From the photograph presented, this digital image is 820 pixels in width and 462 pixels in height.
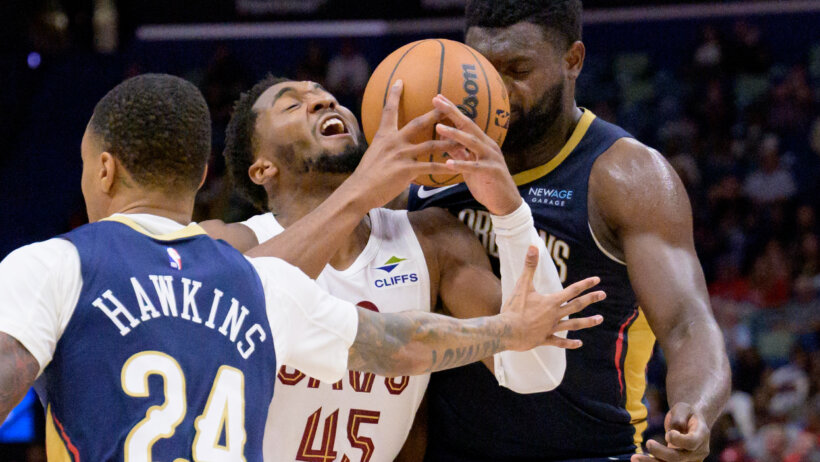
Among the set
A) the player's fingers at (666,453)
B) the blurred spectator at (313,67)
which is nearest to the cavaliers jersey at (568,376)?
the player's fingers at (666,453)

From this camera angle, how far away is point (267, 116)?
165 inches

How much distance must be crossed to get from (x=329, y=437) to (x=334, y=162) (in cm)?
107

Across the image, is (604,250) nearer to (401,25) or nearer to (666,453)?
(666,453)

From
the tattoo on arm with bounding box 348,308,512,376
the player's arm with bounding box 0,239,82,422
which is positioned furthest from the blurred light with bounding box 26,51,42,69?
the player's arm with bounding box 0,239,82,422

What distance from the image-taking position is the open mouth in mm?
4074

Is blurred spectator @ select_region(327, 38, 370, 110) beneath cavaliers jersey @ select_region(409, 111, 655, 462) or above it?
beneath

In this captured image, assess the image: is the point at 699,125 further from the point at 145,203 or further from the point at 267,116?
the point at 145,203

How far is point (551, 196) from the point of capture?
419 centimetres

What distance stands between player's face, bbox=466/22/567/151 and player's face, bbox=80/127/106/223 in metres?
1.75

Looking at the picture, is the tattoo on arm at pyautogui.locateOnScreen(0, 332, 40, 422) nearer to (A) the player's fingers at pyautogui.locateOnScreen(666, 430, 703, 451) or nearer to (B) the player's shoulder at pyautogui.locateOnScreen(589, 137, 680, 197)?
(A) the player's fingers at pyautogui.locateOnScreen(666, 430, 703, 451)

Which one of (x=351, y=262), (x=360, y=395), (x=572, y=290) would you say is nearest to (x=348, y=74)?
(x=351, y=262)

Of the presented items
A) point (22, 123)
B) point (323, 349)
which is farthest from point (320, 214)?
point (22, 123)

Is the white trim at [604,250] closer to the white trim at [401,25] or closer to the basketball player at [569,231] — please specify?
the basketball player at [569,231]

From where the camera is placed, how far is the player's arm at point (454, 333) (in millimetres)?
3053
